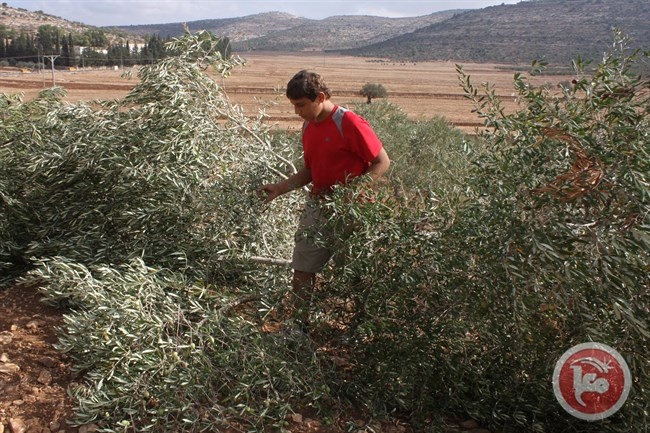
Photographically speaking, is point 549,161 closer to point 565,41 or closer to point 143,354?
point 143,354

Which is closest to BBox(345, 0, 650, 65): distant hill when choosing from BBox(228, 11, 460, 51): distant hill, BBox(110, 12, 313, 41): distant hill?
BBox(228, 11, 460, 51): distant hill

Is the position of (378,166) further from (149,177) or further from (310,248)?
(149,177)

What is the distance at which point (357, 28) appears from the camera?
154 meters

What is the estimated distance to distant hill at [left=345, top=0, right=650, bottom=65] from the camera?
8162 cm

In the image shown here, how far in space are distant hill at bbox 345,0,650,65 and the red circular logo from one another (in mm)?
71887

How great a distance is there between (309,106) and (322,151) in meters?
0.25

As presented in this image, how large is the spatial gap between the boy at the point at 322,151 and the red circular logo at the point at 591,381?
1310 mm

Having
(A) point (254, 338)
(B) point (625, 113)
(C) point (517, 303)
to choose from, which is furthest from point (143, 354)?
(B) point (625, 113)

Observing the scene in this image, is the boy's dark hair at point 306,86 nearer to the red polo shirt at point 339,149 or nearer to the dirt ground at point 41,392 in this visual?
the red polo shirt at point 339,149

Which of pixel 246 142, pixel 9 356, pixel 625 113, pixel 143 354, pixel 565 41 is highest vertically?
pixel 565 41

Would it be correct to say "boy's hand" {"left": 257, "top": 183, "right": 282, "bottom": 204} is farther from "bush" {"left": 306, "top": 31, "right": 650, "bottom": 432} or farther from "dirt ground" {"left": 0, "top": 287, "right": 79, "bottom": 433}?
"dirt ground" {"left": 0, "top": 287, "right": 79, "bottom": 433}

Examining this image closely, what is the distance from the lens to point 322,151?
11.5 ft

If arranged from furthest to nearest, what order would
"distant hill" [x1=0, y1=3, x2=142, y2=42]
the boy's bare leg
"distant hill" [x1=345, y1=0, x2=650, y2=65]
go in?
"distant hill" [x1=0, y1=3, x2=142, y2=42]
"distant hill" [x1=345, y1=0, x2=650, y2=65]
the boy's bare leg

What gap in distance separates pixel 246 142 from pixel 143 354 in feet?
6.26
